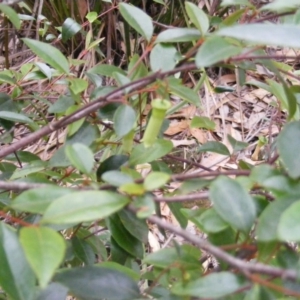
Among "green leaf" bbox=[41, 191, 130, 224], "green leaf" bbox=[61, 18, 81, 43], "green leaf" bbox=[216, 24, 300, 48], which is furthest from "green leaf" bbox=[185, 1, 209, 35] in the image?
"green leaf" bbox=[61, 18, 81, 43]

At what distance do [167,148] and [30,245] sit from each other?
0.69 ft

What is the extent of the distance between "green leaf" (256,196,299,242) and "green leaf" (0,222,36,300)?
0.18m

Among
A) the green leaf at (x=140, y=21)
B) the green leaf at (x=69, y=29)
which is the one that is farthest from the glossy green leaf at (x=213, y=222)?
the green leaf at (x=69, y=29)

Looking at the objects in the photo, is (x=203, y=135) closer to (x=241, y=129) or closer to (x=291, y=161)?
(x=241, y=129)

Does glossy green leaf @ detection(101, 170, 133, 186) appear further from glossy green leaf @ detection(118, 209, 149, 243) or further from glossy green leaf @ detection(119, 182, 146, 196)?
glossy green leaf @ detection(118, 209, 149, 243)

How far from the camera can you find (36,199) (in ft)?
1.14

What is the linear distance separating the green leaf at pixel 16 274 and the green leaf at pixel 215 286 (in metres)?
0.13

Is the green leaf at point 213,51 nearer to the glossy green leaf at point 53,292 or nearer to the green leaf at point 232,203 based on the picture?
the green leaf at point 232,203

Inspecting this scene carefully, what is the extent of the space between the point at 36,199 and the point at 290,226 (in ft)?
0.62

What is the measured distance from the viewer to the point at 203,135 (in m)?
1.56

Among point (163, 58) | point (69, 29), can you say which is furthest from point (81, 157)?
point (69, 29)

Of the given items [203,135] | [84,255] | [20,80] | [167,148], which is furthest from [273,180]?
[203,135]

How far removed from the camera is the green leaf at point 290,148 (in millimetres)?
368

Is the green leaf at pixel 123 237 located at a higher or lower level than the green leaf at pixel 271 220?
lower
